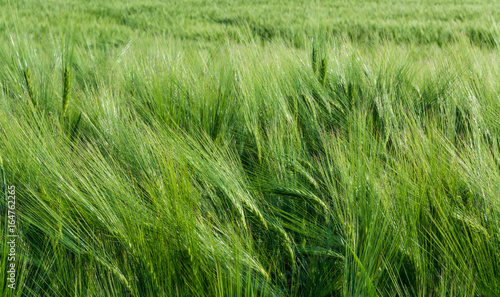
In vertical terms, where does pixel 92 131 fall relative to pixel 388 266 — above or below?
above

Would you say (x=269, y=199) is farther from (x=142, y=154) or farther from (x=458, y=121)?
(x=458, y=121)

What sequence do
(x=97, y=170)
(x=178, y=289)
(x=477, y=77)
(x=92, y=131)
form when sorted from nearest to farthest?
(x=178, y=289) → (x=97, y=170) → (x=92, y=131) → (x=477, y=77)

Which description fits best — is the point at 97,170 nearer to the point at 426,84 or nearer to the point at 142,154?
the point at 142,154

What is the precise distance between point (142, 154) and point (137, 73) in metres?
0.71

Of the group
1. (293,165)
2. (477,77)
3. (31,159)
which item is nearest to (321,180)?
(293,165)

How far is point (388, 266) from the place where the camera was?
65cm

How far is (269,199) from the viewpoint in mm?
878

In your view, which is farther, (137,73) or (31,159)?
(137,73)

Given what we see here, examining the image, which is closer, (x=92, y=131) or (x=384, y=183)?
(x=384, y=183)

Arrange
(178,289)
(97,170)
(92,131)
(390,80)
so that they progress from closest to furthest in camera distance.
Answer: (178,289)
(97,170)
(92,131)
(390,80)

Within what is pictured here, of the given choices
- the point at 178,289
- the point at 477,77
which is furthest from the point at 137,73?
the point at 477,77

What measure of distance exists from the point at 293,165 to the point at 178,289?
411 mm

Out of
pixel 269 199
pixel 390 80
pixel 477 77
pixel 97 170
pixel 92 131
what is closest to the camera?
pixel 97 170

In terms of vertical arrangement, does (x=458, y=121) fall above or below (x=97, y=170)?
below
